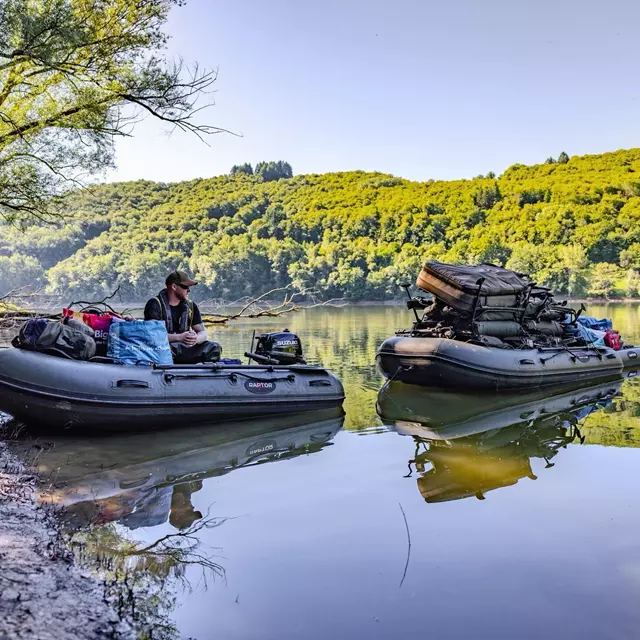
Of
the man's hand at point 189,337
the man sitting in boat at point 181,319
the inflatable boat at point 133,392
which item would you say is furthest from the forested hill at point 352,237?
the inflatable boat at point 133,392

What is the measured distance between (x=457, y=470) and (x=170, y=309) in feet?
11.5

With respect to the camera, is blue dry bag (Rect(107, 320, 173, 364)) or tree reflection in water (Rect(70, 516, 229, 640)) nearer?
tree reflection in water (Rect(70, 516, 229, 640))

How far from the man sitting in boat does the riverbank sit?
3.12 metres

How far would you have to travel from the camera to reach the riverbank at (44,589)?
2537 millimetres

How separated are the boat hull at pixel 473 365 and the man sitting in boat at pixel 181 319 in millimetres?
3433

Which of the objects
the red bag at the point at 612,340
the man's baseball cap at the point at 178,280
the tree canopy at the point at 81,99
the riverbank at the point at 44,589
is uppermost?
the tree canopy at the point at 81,99

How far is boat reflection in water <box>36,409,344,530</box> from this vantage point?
4488mm

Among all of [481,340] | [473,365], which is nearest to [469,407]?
[473,365]

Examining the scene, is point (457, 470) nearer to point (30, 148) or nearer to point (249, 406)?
point (249, 406)

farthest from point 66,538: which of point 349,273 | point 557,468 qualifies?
point 349,273

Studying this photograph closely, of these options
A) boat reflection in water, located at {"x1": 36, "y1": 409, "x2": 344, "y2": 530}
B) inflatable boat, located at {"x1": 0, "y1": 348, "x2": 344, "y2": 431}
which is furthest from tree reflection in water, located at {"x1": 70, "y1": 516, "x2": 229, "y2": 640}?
inflatable boat, located at {"x1": 0, "y1": 348, "x2": 344, "y2": 431}

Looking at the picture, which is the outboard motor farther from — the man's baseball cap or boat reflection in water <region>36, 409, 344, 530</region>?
the man's baseball cap

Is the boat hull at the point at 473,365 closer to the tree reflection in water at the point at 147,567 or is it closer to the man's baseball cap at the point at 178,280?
the man's baseball cap at the point at 178,280

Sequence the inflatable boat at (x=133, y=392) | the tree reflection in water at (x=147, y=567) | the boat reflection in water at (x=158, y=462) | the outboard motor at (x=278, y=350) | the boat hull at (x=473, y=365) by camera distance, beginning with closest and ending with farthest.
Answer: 1. the tree reflection in water at (x=147, y=567)
2. the boat reflection in water at (x=158, y=462)
3. the inflatable boat at (x=133, y=392)
4. the outboard motor at (x=278, y=350)
5. the boat hull at (x=473, y=365)
